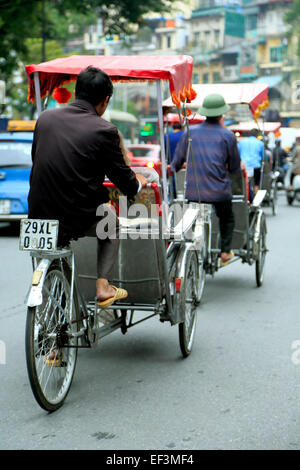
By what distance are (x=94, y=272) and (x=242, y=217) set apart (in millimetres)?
3605

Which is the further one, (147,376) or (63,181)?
(147,376)

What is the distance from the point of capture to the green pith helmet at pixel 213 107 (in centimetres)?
775

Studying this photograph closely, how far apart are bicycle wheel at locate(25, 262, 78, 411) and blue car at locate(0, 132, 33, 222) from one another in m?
8.32

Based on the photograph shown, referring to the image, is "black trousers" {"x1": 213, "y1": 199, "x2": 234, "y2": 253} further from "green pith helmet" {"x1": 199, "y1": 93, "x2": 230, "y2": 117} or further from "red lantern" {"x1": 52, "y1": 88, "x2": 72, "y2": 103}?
"red lantern" {"x1": 52, "y1": 88, "x2": 72, "y2": 103}

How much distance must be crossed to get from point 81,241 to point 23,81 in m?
39.6

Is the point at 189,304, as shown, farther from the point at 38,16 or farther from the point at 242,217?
the point at 38,16

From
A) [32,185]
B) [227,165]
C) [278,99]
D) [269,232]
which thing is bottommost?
[278,99]

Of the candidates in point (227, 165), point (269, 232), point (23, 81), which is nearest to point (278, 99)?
point (23, 81)

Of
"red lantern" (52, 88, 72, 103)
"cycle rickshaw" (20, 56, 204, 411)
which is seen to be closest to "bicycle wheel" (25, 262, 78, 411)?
"cycle rickshaw" (20, 56, 204, 411)

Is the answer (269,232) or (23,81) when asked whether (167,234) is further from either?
(23,81)

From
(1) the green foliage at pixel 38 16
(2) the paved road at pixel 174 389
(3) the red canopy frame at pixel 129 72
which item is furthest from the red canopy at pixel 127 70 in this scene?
(1) the green foliage at pixel 38 16

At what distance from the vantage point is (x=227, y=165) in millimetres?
8016
